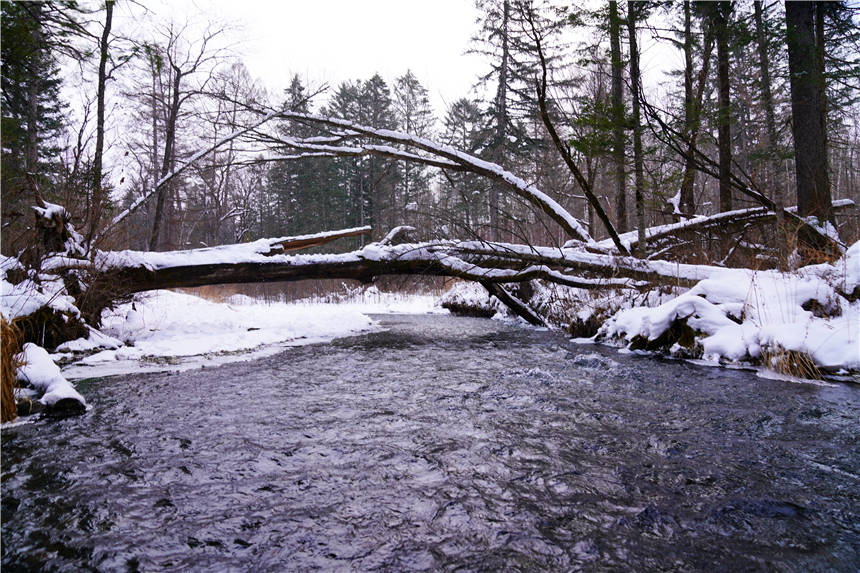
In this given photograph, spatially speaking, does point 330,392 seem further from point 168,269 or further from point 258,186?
point 258,186

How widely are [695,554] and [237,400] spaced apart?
10.5ft

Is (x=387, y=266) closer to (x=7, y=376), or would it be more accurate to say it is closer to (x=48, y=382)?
(x=48, y=382)

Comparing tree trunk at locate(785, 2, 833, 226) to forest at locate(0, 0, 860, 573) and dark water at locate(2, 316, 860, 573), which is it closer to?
forest at locate(0, 0, 860, 573)

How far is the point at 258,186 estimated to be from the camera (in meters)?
29.8

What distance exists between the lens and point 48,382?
3230 millimetres

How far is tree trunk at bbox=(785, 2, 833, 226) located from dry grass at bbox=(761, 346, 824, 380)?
13.7 ft

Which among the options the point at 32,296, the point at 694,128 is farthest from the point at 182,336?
the point at 694,128

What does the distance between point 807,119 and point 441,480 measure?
8.76 meters

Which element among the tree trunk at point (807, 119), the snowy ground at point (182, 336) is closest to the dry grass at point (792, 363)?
the tree trunk at point (807, 119)

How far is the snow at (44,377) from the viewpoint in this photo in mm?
3049

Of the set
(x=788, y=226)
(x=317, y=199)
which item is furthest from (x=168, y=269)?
(x=317, y=199)

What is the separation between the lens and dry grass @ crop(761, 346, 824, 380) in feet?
13.1

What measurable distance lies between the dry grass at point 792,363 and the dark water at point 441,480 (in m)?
0.44

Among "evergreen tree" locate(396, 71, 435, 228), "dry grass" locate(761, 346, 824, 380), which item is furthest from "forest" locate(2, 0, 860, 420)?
"evergreen tree" locate(396, 71, 435, 228)
